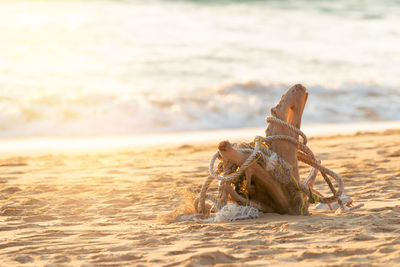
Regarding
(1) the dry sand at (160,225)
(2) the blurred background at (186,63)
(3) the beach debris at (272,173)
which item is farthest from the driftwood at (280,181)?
(2) the blurred background at (186,63)

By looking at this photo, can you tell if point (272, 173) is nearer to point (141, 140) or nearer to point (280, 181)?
point (280, 181)

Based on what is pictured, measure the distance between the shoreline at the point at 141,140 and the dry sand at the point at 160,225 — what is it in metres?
1.86

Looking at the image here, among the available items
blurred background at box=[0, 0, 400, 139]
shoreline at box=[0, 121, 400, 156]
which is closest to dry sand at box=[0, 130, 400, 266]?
shoreline at box=[0, 121, 400, 156]

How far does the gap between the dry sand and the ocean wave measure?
4.25 m

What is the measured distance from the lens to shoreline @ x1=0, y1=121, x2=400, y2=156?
848 cm

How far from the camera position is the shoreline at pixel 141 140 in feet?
27.8

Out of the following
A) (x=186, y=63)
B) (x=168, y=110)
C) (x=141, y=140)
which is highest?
(x=186, y=63)

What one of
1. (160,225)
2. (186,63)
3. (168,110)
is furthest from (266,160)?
(186,63)

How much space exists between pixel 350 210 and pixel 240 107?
29.2ft

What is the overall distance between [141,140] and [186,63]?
808 centimetres

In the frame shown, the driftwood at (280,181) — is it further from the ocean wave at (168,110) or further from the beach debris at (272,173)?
the ocean wave at (168,110)

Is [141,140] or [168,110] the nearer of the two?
[141,140]

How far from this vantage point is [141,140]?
31.5 feet

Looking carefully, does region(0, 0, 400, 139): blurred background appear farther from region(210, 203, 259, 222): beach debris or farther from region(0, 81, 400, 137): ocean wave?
region(210, 203, 259, 222): beach debris
